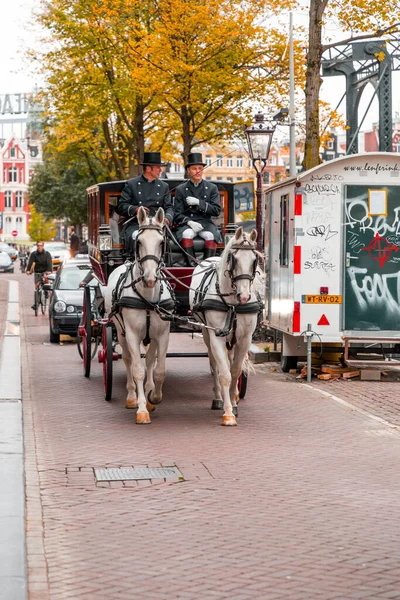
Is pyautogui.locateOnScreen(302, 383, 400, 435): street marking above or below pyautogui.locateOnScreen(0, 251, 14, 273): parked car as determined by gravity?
below

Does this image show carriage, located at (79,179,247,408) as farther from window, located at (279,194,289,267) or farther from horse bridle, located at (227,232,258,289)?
window, located at (279,194,289,267)

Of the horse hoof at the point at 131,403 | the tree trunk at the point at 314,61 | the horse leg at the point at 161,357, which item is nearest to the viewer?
the horse leg at the point at 161,357

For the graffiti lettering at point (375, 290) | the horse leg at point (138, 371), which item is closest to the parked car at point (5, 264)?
the graffiti lettering at point (375, 290)

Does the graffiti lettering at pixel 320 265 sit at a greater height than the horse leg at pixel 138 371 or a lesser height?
greater

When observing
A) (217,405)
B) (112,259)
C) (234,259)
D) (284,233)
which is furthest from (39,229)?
(234,259)

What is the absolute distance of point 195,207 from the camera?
41.3 ft

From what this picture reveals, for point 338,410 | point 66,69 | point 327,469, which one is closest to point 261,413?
point 338,410

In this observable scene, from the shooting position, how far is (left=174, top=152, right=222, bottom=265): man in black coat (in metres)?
12.5

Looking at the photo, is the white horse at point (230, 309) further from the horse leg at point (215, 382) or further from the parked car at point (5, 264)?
the parked car at point (5, 264)

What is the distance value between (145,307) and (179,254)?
1927 mm

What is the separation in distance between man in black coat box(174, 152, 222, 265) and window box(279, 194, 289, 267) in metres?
3.07

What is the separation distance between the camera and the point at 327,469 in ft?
29.3

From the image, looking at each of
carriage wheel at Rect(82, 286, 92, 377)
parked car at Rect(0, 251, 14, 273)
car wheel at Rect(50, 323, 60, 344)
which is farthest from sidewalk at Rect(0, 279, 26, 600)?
parked car at Rect(0, 251, 14, 273)

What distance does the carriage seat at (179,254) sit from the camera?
12820mm
